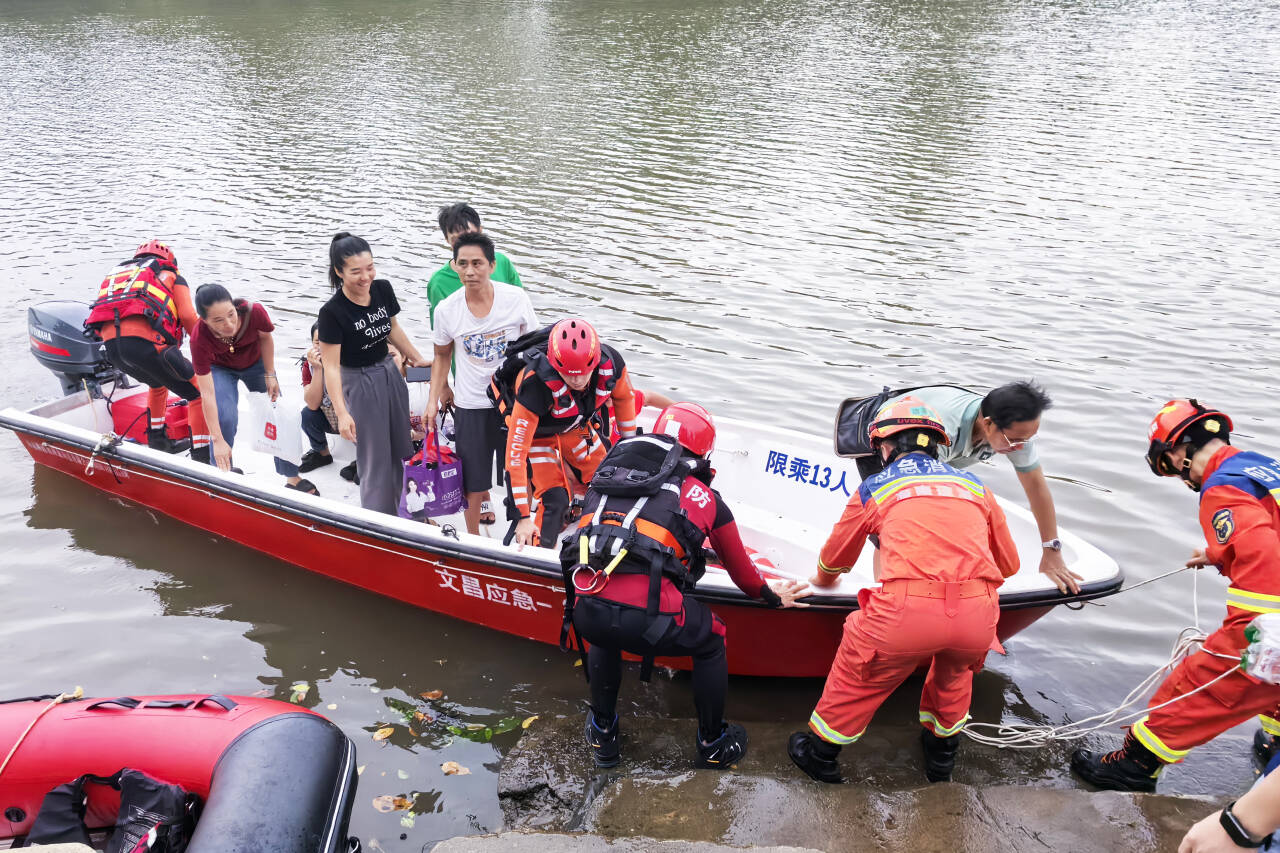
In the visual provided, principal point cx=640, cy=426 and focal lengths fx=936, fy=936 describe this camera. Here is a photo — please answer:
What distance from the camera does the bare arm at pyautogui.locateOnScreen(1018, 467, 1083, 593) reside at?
404 centimetres

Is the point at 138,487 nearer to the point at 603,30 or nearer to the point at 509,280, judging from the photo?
the point at 509,280

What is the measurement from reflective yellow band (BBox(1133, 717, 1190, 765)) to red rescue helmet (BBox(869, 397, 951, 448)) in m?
1.35

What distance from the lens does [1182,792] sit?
13.0ft

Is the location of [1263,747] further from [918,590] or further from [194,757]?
[194,757]

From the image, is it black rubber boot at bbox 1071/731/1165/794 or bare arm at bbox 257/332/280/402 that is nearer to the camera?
black rubber boot at bbox 1071/731/1165/794

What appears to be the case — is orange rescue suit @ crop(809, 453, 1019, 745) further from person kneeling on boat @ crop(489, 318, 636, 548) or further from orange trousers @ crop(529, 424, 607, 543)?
orange trousers @ crop(529, 424, 607, 543)

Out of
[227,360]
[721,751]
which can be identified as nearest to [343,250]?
[227,360]

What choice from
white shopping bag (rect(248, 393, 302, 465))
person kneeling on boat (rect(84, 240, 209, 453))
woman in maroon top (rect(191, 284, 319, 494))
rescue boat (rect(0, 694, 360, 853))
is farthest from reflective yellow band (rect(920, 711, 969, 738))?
person kneeling on boat (rect(84, 240, 209, 453))

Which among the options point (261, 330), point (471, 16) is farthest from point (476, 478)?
point (471, 16)

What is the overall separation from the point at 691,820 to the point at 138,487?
4.69 m

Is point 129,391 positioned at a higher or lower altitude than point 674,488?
lower

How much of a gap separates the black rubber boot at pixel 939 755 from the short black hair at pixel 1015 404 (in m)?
1.31

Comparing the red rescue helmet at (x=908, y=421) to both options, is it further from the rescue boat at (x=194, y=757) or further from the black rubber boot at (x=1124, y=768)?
the rescue boat at (x=194, y=757)

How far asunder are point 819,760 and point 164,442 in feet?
17.1
